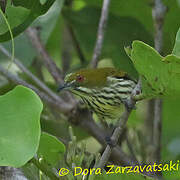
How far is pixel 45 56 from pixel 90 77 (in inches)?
13.1

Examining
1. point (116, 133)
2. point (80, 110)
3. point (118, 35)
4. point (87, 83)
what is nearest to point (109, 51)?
point (118, 35)

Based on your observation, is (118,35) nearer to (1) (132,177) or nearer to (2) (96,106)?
(2) (96,106)

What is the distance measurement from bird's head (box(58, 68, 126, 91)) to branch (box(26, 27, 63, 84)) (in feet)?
0.39

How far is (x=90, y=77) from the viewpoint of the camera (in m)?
3.11

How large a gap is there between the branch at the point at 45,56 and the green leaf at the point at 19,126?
1344 mm

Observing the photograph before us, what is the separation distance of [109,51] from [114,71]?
34 cm

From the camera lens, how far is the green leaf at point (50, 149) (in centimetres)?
194

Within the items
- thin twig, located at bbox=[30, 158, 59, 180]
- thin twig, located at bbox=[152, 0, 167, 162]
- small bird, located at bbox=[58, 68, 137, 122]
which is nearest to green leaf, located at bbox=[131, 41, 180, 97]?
thin twig, located at bbox=[30, 158, 59, 180]

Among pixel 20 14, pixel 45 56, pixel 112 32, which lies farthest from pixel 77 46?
pixel 20 14

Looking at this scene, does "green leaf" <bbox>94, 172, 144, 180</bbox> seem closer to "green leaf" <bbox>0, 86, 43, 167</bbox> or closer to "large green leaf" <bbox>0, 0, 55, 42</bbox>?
"green leaf" <bbox>0, 86, 43, 167</bbox>

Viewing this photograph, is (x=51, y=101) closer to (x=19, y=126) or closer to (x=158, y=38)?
(x=158, y=38)

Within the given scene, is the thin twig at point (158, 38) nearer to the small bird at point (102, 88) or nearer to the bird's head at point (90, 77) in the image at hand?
the small bird at point (102, 88)

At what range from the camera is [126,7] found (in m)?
3.40

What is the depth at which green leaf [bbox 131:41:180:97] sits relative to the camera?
1.69 meters
